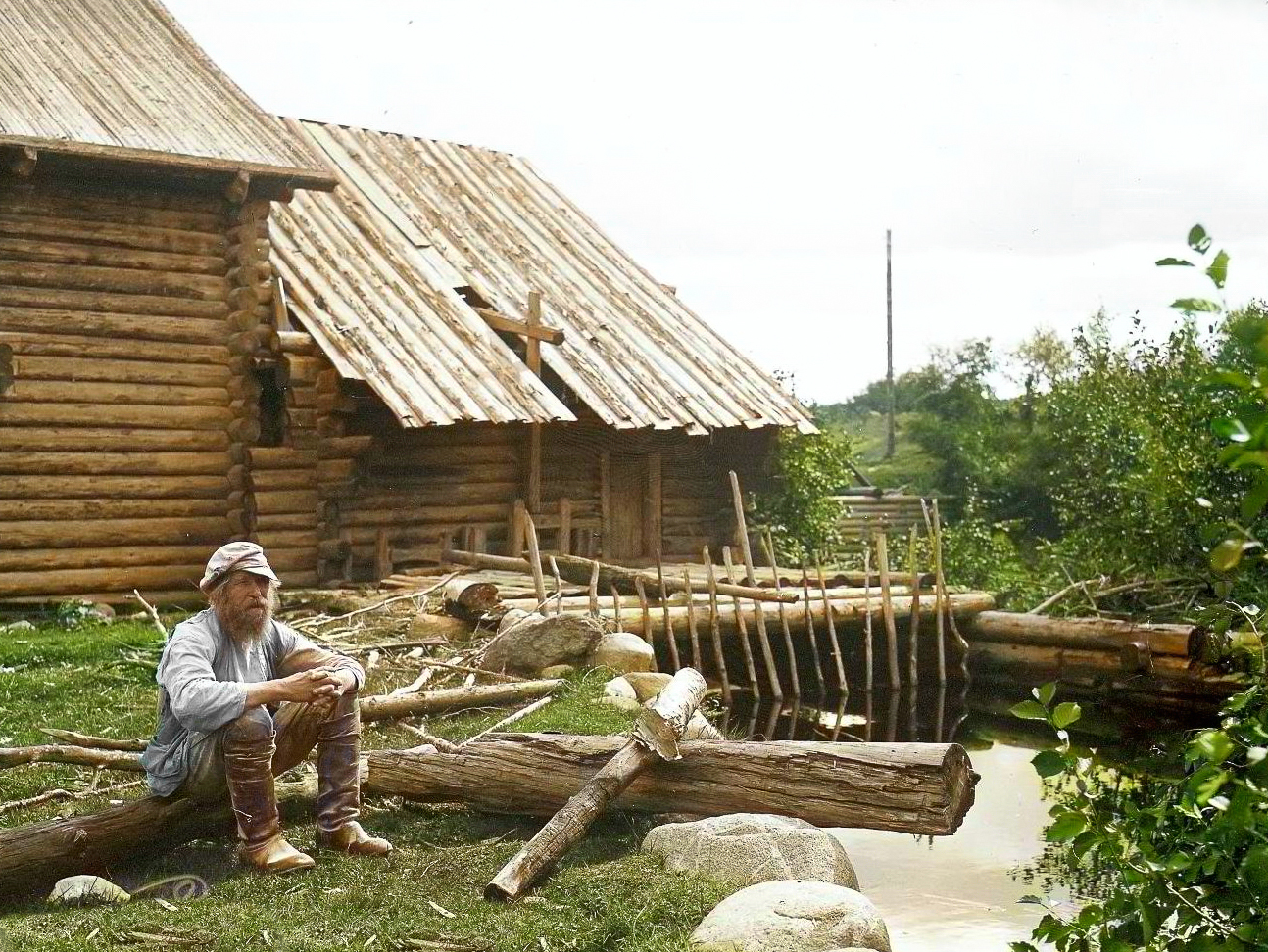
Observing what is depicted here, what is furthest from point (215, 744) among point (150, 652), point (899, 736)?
point (899, 736)

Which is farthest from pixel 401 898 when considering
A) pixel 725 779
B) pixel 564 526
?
pixel 564 526

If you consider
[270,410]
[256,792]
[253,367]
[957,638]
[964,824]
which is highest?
[253,367]

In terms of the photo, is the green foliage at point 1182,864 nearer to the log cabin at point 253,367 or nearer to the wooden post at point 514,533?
the log cabin at point 253,367

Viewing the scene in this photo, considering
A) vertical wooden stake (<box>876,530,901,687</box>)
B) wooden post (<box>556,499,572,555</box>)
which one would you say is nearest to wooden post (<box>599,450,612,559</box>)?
wooden post (<box>556,499,572,555</box>)

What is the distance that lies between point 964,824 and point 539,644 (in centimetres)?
326

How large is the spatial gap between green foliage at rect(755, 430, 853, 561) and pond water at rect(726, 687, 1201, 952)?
5384 millimetres

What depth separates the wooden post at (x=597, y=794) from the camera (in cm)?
561

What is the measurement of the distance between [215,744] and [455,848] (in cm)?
120

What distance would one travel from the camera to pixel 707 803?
6.50 metres

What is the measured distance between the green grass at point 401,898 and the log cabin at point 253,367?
5999 millimetres

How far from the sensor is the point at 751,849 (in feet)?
19.4

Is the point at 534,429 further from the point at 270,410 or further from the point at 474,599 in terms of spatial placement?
the point at 474,599

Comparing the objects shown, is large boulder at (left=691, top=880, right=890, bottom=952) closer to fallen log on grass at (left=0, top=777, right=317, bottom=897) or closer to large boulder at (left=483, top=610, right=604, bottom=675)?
fallen log on grass at (left=0, top=777, right=317, bottom=897)

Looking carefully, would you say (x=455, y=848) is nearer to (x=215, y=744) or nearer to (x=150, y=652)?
(x=215, y=744)
